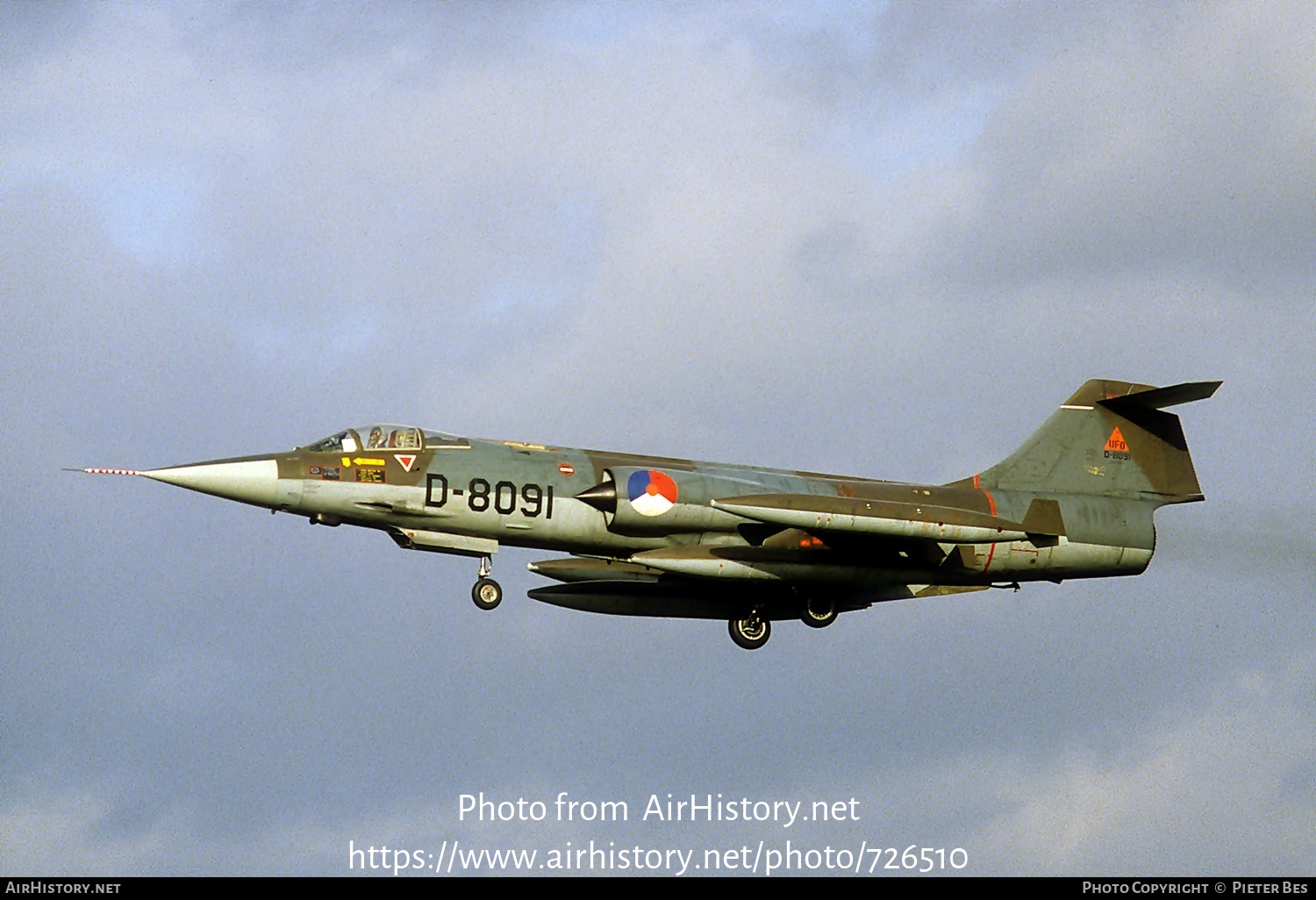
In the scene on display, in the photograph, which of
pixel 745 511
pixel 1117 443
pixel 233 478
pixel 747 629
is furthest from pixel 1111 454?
pixel 233 478

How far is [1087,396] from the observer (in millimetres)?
33562

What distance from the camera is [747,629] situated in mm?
32094

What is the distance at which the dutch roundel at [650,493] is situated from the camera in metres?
29.2

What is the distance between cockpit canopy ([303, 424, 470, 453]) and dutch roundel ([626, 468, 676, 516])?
2.95 metres

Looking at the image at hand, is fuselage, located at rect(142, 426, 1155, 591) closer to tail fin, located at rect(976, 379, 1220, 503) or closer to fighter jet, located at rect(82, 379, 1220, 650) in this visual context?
fighter jet, located at rect(82, 379, 1220, 650)

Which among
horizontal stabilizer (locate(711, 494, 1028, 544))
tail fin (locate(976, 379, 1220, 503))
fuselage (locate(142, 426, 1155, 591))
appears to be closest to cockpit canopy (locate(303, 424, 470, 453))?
fuselage (locate(142, 426, 1155, 591))

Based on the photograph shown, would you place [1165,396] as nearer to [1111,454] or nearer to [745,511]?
[1111,454]

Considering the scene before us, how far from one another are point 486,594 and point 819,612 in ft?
20.4

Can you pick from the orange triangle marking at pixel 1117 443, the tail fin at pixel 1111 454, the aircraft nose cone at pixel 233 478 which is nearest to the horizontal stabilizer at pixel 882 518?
the tail fin at pixel 1111 454

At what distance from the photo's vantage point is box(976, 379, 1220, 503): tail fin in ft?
108

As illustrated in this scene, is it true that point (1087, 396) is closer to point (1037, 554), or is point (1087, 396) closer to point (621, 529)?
point (1037, 554)

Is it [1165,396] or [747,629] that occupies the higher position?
[1165,396]
